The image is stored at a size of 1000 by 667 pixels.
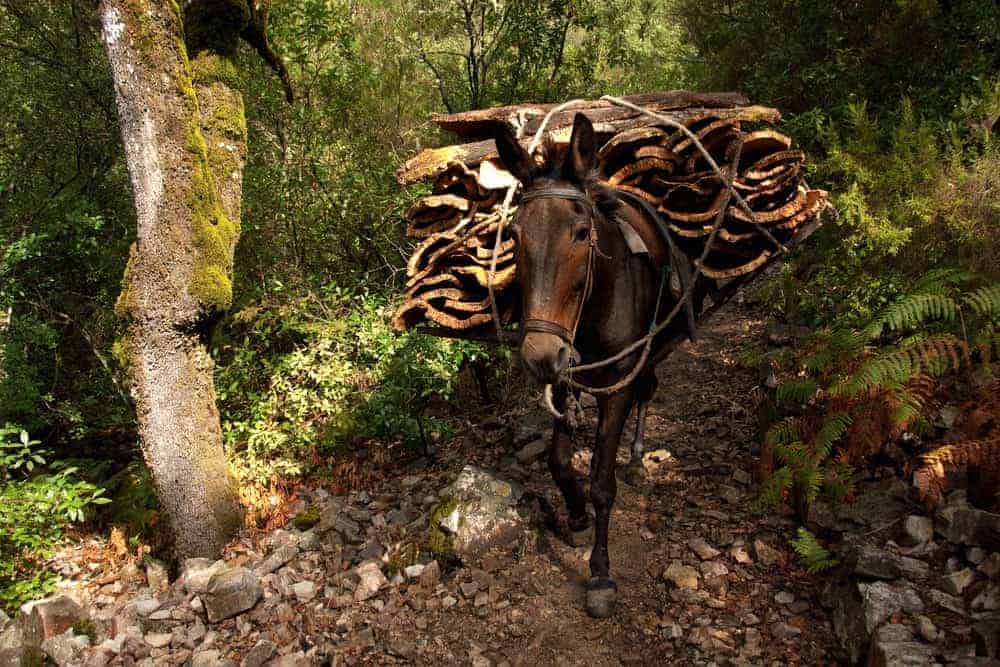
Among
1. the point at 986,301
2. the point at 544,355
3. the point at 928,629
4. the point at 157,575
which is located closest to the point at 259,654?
the point at 157,575

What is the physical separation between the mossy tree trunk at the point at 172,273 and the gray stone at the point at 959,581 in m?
5.52

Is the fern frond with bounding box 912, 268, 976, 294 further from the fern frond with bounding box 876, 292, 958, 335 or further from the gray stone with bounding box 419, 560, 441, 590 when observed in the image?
the gray stone with bounding box 419, 560, 441, 590

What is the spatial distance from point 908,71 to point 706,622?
25.8ft

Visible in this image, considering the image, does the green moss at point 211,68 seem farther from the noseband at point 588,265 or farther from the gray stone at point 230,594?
the gray stone at point 230,594

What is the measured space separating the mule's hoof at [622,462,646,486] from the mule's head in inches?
111

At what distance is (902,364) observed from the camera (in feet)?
13.3

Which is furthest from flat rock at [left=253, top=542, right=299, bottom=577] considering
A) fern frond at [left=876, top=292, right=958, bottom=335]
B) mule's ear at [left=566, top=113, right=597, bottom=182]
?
fern frond at [left=876, top=292, right=958, bottom=335]

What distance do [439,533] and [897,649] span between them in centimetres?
317

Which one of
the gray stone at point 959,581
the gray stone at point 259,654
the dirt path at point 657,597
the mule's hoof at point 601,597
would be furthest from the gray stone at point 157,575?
the gray stone at point 959,581

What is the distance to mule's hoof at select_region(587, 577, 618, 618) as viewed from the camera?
3.85 metres

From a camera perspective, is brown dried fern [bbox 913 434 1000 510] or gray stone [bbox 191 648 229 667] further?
gray stone [bbox 191 648 229 667]

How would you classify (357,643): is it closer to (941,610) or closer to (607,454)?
(607,454)

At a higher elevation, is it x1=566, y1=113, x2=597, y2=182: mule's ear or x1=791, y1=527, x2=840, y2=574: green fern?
x1=566, y1=113, x2=597, y2=182: mule's ear

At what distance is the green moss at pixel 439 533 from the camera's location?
14.9 ft
